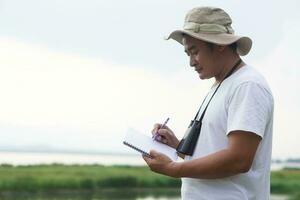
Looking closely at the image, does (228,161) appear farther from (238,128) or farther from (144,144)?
(144,144)

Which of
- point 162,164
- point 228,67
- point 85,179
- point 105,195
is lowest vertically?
point 105,195

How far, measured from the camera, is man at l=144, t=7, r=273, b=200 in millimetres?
2439

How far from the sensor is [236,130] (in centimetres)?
243

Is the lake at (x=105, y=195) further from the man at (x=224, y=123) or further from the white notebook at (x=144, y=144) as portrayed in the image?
the man at (x=224, y=123)

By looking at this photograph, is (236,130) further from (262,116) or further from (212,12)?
(212,12)

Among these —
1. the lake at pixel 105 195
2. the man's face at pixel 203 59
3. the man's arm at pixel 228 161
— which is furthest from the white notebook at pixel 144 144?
the lake at pixel 105 195

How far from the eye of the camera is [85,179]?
53.6 feet

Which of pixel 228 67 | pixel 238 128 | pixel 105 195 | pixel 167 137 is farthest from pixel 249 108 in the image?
pixel 105 195

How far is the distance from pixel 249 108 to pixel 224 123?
10 cm

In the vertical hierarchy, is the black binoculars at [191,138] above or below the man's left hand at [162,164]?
above

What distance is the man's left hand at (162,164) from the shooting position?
2497mm

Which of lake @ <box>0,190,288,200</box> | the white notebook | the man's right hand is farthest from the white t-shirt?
lake @ <box>0,190,288,200</box>

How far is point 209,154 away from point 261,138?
6.2 inches

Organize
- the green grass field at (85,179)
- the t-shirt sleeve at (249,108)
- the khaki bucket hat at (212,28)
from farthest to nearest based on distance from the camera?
the green grass field at (85,179) < the khaki bucket hat at (212,28) < the t-shirt sleeve at (249,108)
